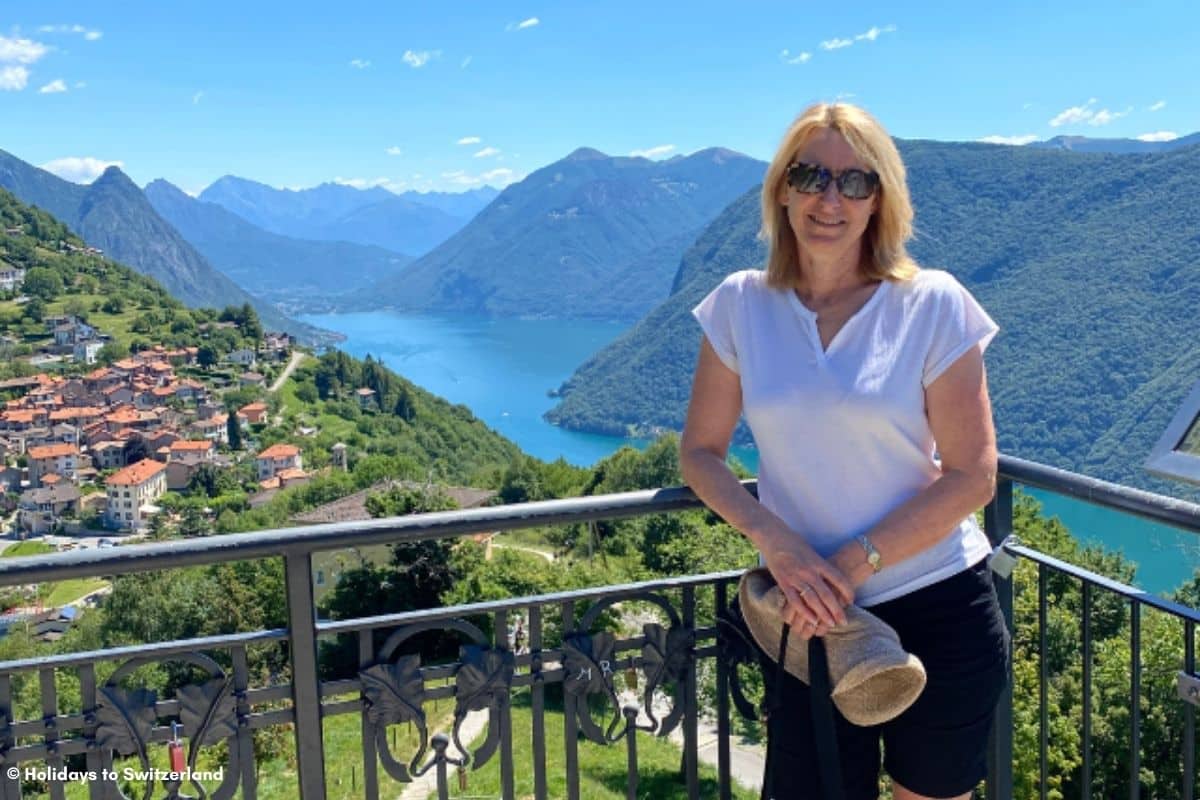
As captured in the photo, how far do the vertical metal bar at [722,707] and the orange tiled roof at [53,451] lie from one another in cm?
7369

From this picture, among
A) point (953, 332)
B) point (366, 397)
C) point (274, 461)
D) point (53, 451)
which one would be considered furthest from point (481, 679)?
point (366, 397)

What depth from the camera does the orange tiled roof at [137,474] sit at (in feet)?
197

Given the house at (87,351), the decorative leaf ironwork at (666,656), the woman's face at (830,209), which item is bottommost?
the house at (87,351)

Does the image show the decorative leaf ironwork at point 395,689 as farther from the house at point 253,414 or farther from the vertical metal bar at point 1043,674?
the house at point 253,414

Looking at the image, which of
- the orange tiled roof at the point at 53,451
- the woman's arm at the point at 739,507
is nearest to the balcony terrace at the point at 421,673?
the woman's arm at the point at 739,507

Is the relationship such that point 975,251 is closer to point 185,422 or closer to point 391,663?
point 185,422

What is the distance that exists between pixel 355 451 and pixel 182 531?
17.0 m

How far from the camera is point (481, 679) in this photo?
1.99m

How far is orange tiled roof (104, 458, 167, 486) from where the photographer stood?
59969mm

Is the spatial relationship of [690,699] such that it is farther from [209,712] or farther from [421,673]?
[209,712]

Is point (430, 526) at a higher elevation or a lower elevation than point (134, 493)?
higher

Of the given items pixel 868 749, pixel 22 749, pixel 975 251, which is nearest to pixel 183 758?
pixel 22 749

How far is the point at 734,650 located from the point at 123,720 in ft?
4.30

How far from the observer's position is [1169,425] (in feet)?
5.45
